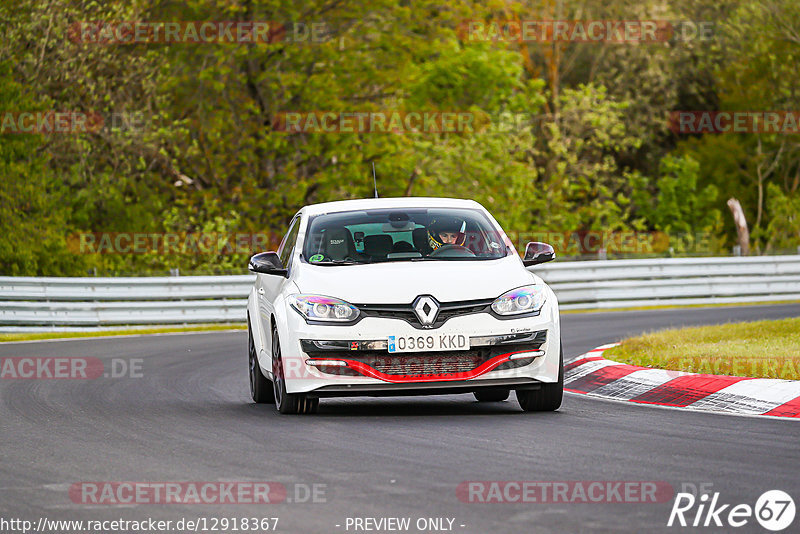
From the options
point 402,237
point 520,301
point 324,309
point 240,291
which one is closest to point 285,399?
point 324,309

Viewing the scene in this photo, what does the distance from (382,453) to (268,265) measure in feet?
11.0

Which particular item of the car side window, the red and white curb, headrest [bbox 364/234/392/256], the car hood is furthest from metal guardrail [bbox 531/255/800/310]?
the car hood

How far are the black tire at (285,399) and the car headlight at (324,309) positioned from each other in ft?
1.35

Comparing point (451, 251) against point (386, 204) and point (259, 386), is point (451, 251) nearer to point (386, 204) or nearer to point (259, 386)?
point (386, 204)

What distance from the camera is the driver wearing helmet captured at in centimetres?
1148

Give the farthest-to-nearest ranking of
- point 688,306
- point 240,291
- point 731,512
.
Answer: point 688,306 → point 240,291 → point 731,512

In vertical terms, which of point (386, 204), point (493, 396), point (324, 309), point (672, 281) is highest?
point (386, 204)

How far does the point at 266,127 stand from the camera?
36.0m

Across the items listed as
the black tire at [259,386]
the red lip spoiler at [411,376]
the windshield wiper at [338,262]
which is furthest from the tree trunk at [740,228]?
the red lip spoiler at [411,376]

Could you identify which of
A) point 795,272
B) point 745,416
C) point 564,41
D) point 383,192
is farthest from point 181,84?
point 745,416

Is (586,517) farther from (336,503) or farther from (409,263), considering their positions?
(409,263)

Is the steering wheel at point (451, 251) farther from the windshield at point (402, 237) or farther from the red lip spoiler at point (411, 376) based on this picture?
the red lip spoiler at point (411, 376)

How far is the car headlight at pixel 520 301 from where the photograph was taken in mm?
10391

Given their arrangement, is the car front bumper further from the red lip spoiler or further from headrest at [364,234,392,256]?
headrest at [364,234,392,256]
